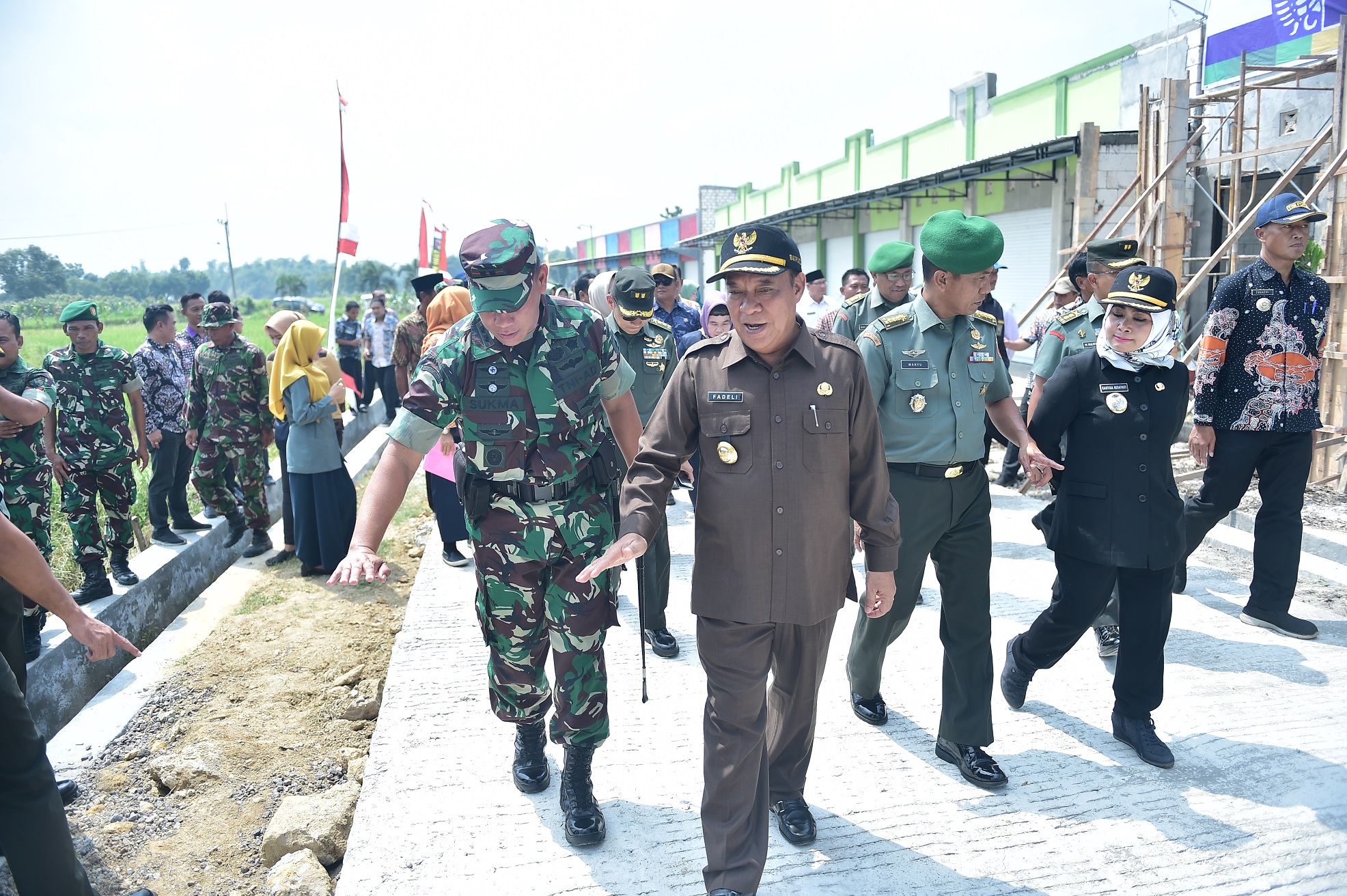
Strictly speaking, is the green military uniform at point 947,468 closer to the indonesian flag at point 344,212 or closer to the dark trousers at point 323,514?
the dark trousers at point 323,514

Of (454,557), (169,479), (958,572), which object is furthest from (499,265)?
(169,479)

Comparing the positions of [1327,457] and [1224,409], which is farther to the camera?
[1327,457]

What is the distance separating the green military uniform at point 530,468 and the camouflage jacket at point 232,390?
4.57 meters

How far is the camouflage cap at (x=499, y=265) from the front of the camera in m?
2.68

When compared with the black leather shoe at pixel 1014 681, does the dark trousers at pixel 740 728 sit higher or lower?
higher

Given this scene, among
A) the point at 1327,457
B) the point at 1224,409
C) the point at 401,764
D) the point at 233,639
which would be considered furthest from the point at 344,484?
the point at 1327,457

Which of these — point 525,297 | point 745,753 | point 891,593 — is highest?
point 525,297

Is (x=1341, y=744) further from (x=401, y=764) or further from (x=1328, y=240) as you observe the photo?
(x=1328, y=240)

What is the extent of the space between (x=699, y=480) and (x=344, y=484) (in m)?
4.80

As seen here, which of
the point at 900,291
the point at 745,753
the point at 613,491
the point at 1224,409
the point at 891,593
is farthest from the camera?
the point at 900,291

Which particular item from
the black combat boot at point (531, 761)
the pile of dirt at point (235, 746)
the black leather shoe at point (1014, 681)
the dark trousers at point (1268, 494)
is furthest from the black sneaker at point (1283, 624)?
the pile of dirt at point (235, 746)

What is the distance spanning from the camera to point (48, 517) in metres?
5.30

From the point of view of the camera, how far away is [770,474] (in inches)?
98.3

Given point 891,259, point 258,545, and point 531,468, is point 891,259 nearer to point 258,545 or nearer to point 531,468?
point 531,468
